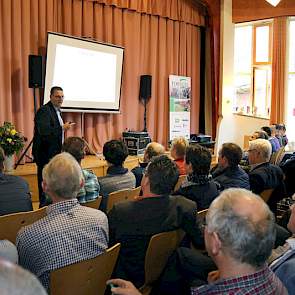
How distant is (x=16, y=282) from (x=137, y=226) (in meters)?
1.70

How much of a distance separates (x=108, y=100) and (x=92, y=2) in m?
1.62

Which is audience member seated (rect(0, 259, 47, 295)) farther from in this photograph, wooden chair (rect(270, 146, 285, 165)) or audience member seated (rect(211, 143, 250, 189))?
wooden chair (rect(270, 146, 285, 165))

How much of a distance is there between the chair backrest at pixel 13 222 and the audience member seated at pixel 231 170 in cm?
167

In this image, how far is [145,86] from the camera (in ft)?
26.7

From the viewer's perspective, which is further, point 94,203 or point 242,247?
point 94,203

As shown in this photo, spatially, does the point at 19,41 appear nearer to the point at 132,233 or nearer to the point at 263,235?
the point at 132,233

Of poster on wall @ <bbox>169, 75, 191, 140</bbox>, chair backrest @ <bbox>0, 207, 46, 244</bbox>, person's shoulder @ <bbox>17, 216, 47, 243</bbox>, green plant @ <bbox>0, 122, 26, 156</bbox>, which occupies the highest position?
poster on wall @ <bbox>169, 75, 191, 140</bbox>

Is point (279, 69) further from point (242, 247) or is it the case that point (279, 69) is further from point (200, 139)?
point (242, 247)

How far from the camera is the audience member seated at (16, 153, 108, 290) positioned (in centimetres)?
198

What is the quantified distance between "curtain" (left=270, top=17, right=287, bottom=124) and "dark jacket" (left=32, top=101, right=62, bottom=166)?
209 inches

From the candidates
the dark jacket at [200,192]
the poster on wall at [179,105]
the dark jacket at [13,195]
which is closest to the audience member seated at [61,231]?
the dark jacket at [13,195]

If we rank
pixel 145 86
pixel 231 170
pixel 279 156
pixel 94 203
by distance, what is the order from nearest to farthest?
pixel 94 203, pixel 231 170, pixel 279 156, pixel 145 86

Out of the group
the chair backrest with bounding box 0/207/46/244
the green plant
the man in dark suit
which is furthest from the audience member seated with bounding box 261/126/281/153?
the chair backrest with bounding box 0/207/46/244

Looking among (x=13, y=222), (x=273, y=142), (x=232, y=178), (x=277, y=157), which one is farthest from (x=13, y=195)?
(x=273, y=142)
